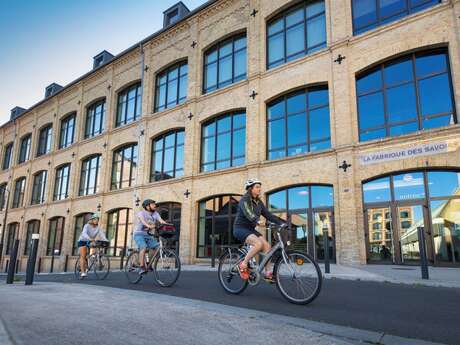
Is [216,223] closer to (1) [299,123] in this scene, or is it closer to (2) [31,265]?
(1) [299,123]

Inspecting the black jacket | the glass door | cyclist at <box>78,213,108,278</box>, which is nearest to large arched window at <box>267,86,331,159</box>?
the glass door

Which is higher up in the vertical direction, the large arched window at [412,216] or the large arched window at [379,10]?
the large arched window at [379,10]

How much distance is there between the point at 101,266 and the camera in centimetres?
895

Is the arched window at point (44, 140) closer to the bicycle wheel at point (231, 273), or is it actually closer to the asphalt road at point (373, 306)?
the asphalt road at point (373, 306)

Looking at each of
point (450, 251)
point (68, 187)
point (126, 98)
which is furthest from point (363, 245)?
point (68, 187)

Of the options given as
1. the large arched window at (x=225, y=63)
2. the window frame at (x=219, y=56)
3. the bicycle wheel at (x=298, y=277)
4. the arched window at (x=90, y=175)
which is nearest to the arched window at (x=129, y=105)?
the arched window at (x=90, y=175)

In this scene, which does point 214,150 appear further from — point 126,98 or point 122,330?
point 122,330

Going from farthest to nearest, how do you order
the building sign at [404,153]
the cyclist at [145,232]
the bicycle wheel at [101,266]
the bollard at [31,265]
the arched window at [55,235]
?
the arched window at [55,235]
the building sign at [404,153]
the bicycle wheel at [101,266]
the bollard at [31,265]
the cyclist at [145,232]

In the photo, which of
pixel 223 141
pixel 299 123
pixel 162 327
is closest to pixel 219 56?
pixel 223 141

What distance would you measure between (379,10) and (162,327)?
15246 mm

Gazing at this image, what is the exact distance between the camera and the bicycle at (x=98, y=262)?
889cm

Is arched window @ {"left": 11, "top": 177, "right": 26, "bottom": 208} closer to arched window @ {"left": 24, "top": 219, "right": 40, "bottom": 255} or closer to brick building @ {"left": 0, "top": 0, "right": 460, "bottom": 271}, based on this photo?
arched window @ {"left": 24, "top": 219, "right": 40, "bottom": 255}

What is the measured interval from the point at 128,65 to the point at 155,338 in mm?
23433

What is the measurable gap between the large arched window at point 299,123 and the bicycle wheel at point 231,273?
380 inches
